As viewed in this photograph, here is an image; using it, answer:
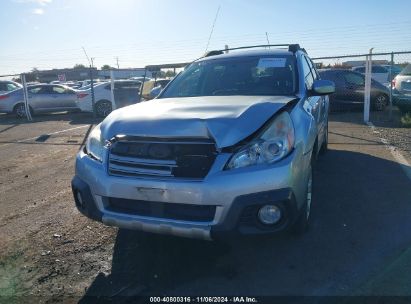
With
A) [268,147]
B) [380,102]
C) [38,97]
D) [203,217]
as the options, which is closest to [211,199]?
[203,217]

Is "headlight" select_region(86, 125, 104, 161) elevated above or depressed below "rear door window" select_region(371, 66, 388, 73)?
above

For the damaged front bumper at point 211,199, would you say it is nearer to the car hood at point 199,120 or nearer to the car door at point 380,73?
the car hood at point 199,120

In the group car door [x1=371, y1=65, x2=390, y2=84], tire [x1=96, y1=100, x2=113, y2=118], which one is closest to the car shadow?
tire [x1=96, y1=100, x2=113, y2=118]

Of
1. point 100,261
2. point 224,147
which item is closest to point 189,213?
point 224,147

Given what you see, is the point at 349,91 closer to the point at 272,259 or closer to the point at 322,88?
the point at 322,88

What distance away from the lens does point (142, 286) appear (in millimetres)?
3197

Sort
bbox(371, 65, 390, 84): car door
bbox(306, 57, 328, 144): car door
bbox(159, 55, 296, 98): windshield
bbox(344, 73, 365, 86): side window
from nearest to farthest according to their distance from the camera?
bbox(159, 55, 296, 98): windshield → bbox(306, 57, 328, 144): car door → bbox(344, 73, 365, 86): side window → bbox(371, 65, 390, 84): car door

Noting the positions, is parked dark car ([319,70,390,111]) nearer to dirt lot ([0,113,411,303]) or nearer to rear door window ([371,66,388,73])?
dirt lot ([0,113,411,303])

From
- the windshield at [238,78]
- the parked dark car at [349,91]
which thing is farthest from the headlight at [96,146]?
the parked dark car at [349,91]

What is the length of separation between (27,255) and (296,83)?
3185 mm

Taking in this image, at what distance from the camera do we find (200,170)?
309cm

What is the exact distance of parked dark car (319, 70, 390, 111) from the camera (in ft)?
44.5

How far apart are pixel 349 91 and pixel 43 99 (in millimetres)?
12816

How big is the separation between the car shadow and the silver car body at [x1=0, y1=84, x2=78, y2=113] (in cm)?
1588
